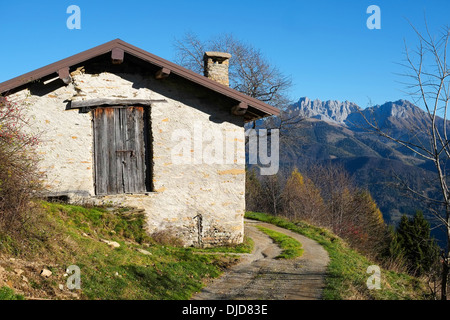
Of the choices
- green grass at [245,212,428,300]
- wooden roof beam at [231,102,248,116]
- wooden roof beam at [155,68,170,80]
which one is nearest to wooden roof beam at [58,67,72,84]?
wooden roof beam at [155,68,170,80]

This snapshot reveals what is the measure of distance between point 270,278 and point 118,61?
639cm

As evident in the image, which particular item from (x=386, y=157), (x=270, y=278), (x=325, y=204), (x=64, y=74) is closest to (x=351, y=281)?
(x=270, y=278)

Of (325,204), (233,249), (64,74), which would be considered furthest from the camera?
(325,204)

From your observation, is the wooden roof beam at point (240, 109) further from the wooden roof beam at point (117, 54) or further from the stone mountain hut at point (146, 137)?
the wooden roof beam at point (117, 54)

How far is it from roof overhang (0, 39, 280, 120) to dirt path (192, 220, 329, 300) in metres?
3.94

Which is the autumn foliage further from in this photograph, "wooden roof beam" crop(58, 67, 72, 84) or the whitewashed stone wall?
"wooden roof beam" crop(58, 67, 72, 84)

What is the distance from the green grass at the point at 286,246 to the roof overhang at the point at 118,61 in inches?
154

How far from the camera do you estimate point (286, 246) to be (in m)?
12.4

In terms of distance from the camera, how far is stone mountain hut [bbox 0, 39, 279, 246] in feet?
32.5

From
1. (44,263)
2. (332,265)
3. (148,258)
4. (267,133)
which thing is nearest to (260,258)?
(332,265)

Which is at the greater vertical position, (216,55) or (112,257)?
(216,55)

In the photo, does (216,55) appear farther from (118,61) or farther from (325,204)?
(325,204)

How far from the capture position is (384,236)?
1576 inches
